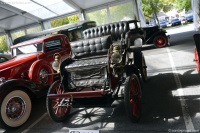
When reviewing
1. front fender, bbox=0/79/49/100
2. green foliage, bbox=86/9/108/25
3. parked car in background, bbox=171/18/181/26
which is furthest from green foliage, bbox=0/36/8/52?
parked car in background, bbox=171/18/181/26

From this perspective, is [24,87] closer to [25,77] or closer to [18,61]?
[25,77]

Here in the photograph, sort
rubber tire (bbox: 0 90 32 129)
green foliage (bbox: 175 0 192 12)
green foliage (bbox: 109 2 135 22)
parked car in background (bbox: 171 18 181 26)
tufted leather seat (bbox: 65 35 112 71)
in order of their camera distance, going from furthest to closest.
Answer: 1. green foliage (bbox: 175 0 192 12)
2. parked car in background (bbox: 171 18 181 26)
3. green foliage (bbox: 109 2 135 22)
4. tufted leather seat (bbox: 65 35 112 71)
5. rubber tire (bbox: 0 90 32 129)

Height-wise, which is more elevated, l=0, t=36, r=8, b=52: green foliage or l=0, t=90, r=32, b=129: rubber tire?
l=0, t=36, r=8, b=52: green foliage

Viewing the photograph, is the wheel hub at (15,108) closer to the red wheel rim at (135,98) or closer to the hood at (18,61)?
the hood at (18,61)

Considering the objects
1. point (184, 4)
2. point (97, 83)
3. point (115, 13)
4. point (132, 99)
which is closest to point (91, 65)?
point (97, 83)

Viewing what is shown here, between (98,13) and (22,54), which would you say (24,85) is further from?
(98,13)

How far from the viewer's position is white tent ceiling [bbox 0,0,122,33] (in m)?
14.6

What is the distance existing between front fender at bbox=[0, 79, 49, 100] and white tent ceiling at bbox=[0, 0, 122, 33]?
A: 1141 cm

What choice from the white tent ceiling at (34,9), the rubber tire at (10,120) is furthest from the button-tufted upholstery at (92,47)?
the white tent ceiling at (34,9)

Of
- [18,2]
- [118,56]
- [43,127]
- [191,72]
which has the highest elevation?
[18,2]

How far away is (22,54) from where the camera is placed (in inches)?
239

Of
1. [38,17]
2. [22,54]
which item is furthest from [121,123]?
A: [38,17]

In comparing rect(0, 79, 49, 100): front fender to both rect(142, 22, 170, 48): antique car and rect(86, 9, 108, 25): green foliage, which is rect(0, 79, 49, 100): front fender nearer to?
rect(142, 22, 170, 48): antique car

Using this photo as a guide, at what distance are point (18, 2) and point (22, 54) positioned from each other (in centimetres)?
987
